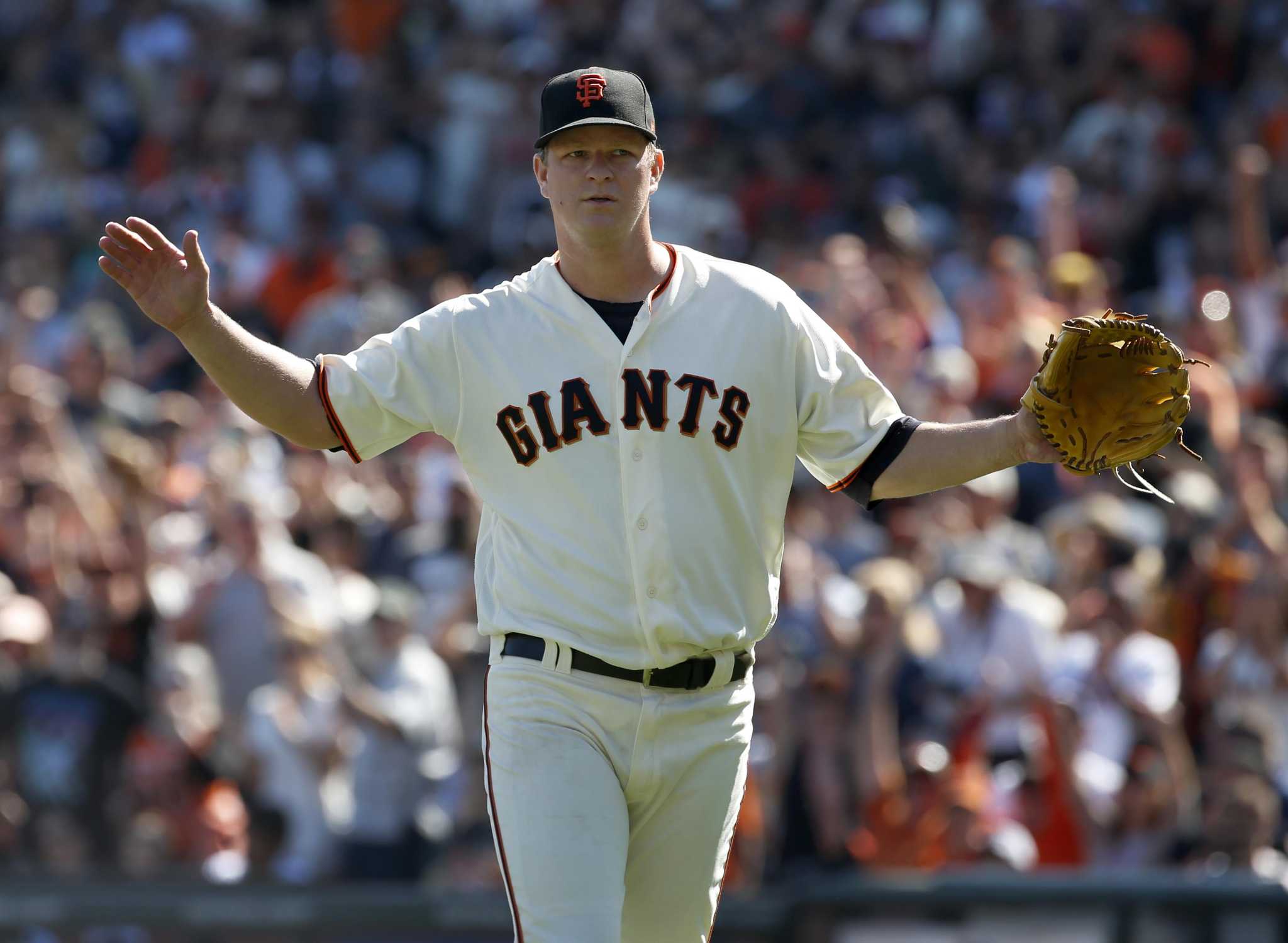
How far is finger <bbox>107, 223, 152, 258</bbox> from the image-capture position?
3.91m

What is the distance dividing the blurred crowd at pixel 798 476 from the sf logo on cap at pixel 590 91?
4.20 m

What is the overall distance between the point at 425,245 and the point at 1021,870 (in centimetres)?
715

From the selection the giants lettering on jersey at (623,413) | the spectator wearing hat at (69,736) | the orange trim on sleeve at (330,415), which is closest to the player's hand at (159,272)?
the orange trim on sleeve at (330,415)

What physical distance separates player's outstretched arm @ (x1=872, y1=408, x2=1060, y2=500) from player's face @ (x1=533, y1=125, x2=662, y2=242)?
74 centimetres

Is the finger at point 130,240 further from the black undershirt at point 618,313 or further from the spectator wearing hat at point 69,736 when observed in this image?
the spectator wearing hat at point 69,736

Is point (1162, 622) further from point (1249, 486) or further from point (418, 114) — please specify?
point (418, 114)

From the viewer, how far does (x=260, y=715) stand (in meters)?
8.73

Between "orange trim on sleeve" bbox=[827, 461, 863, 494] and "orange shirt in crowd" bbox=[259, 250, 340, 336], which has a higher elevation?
"orange shirt in crowd" bbox=[259, 250, 340, 336]

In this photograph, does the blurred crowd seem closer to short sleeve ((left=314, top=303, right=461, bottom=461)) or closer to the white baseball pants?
the white baseball pants

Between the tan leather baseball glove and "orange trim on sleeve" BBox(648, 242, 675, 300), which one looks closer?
the tan leather baseball glove

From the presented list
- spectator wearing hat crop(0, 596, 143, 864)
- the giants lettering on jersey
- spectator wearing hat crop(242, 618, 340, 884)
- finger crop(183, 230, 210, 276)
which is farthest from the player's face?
spectator wearing hat crop(0, 596, 143, 864)

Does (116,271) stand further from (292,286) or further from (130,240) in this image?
(292,286)

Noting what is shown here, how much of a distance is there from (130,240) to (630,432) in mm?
1061

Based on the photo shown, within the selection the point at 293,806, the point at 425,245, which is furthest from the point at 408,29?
the point at 293,806
